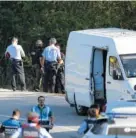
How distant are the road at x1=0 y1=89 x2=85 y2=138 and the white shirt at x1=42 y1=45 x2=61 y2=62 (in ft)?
4.21

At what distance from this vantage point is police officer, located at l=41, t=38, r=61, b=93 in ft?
97.8

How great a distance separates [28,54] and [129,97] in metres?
19.5

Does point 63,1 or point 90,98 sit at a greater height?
point 63,1

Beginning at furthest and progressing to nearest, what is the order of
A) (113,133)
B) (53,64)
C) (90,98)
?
(53,64)
(90,98)
(113,133)

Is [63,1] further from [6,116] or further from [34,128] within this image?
[34,128]

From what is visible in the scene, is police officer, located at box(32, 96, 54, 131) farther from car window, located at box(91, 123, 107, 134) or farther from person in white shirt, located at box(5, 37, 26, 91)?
person in white shirt, located at box(5, 37, 26, 91)

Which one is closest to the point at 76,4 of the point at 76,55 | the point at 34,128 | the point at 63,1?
the point at 63,1

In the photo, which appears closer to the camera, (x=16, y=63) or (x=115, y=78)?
(x=115, y=78)

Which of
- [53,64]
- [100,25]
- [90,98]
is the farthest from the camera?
[100,25]

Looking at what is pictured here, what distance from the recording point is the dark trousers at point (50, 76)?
3011 centimetres

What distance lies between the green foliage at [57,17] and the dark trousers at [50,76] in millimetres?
8997

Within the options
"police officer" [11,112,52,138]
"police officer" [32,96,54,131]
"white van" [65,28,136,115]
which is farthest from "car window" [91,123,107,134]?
"white van" [65,28,136,115]

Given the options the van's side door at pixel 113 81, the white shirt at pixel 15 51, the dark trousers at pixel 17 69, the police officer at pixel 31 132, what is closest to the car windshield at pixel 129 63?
the van's side door at pixel 113 81

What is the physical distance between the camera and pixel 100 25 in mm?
39625
